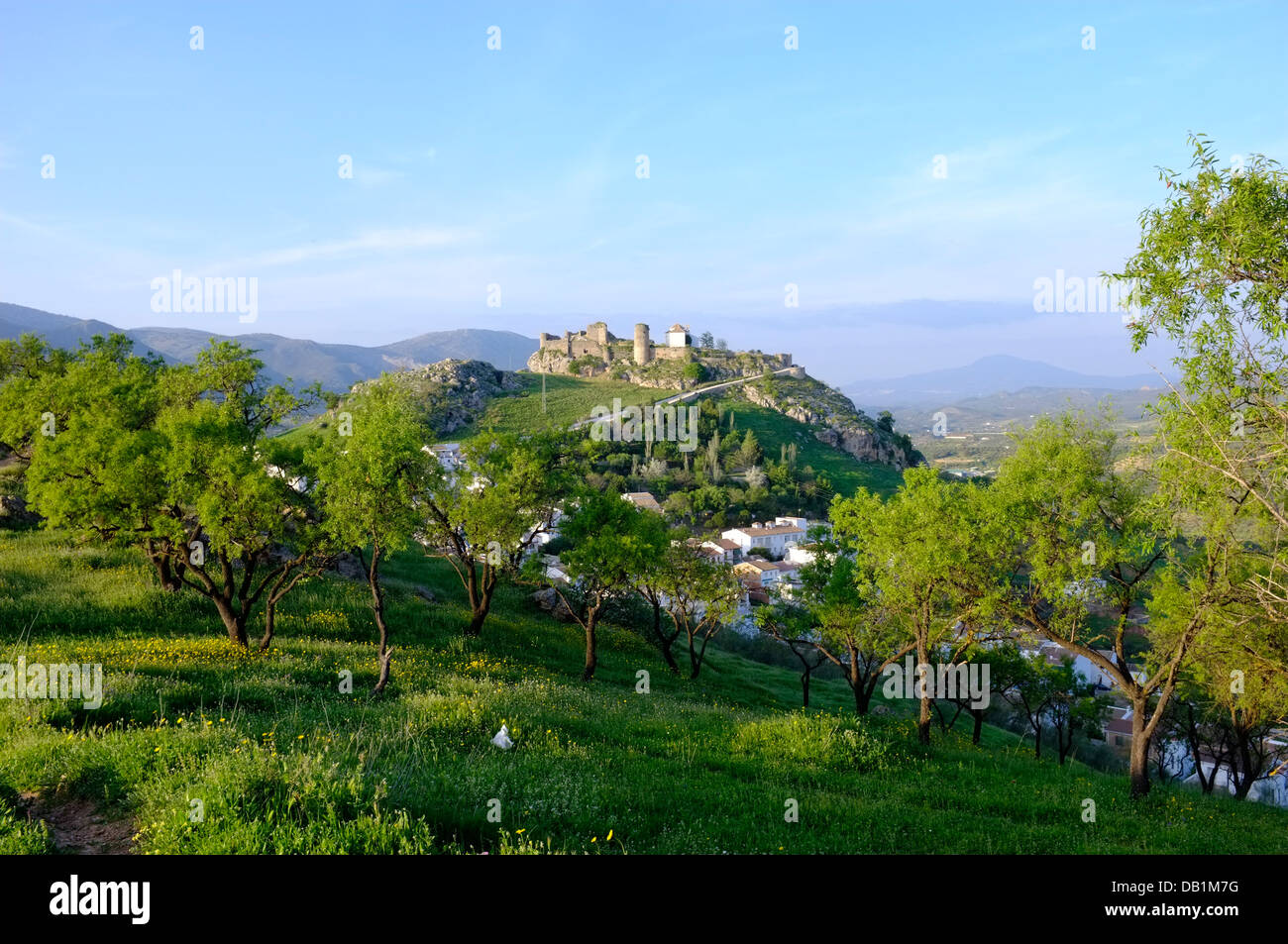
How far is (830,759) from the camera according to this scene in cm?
1444

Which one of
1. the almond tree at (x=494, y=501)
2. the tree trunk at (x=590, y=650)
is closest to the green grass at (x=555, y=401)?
the almond tree at (x=494, y=501)

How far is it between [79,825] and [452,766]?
434cm

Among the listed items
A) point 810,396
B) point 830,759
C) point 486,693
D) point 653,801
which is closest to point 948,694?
point 830,759

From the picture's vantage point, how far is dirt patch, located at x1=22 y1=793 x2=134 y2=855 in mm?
6988

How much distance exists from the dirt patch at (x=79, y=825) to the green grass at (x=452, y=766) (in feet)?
0.47

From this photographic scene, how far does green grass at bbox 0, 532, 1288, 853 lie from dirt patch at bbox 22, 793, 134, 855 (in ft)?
0.47

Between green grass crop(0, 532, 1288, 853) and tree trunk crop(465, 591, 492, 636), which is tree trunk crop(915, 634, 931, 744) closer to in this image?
green grass crop(0, 532, 1288, 853)

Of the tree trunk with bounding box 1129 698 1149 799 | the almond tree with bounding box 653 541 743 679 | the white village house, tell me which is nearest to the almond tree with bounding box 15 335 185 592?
the almond tree with bounding box 653 541 743 679

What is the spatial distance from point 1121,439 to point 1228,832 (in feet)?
30.1

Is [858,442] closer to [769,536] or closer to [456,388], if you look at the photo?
[769,536]

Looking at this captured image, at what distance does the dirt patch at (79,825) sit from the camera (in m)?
6.99

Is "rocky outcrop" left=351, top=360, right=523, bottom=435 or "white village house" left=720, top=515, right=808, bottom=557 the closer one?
"white village house" left=720, top=515, right=808, bottom=557

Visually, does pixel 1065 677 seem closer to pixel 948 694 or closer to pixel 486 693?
pixel 948 694

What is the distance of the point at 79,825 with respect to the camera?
7492mm
